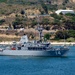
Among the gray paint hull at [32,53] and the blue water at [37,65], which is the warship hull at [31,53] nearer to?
the gray paint hull at [32,53]

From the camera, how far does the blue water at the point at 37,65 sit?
8344 cm

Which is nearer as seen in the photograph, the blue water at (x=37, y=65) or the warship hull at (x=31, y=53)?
the blue water at (x=37, y=65)

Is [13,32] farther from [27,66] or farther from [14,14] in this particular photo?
[27,66]

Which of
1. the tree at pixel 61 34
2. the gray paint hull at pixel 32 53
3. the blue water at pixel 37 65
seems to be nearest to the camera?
the blue water at pixel 37 65

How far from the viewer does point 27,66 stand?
90.9 meters

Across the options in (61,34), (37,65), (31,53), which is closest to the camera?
(37,65)

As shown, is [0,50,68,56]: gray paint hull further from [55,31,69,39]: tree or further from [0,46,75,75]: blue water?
[55,31,69,39]: tree

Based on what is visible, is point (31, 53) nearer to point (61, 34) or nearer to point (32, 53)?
point (32, 53)

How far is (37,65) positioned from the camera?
304 ft

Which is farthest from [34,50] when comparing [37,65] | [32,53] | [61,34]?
[61,34]

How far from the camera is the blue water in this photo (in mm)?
83438

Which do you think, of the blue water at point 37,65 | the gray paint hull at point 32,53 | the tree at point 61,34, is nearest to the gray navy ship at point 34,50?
the gray paint hull at point 32,53

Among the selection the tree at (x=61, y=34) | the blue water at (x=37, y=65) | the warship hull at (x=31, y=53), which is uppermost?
the tree at (x=61, y=34)

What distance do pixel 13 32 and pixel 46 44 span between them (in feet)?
145
